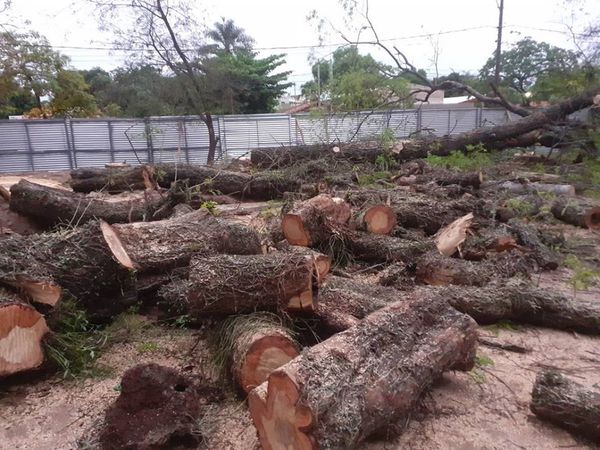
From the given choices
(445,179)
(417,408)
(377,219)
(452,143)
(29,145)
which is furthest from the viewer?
(29,145)

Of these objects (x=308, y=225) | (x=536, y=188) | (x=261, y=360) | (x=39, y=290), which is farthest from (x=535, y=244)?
(x=39, y=290)

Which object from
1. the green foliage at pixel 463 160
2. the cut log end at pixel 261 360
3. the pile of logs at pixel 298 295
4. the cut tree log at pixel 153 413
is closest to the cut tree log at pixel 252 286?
the pile of logs at pixel 298 295

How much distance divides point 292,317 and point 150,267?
3.91 ft

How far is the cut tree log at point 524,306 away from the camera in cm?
317

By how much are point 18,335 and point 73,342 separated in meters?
0.41

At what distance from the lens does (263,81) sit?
23594 mm

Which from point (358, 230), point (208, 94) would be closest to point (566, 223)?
point (358, 230)

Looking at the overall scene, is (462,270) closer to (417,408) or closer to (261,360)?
(417,408)

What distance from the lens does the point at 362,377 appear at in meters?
1.96

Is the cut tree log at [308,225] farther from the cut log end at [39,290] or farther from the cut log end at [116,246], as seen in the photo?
the cut log end at [39,290]

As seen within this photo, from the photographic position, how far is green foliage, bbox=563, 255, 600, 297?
3878 millimetres

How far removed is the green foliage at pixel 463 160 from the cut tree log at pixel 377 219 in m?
4.90

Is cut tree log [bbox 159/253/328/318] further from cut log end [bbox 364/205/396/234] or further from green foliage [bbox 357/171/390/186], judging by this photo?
green foliage [bbox 357/171/390/186]

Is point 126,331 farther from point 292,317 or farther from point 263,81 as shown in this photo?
point 263,81
